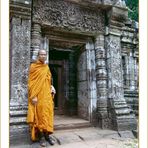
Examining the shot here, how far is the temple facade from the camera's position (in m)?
5.75

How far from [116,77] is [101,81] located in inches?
16.9

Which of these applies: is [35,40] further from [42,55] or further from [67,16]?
[67,16]

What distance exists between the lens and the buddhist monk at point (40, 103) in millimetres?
5363

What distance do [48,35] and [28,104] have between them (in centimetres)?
195

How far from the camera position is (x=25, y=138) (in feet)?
17.8

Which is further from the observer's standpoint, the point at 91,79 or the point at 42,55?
the point at 91,79

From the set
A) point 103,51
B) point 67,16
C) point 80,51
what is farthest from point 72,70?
point 67,16

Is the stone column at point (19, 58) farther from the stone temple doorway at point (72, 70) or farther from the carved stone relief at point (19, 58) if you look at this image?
the stone temple doorway at point (72, 70)

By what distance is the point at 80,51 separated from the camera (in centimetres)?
766

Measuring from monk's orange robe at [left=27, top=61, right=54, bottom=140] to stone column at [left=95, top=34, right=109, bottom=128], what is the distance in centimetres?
183

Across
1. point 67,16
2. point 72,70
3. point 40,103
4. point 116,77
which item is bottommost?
point 40,103
